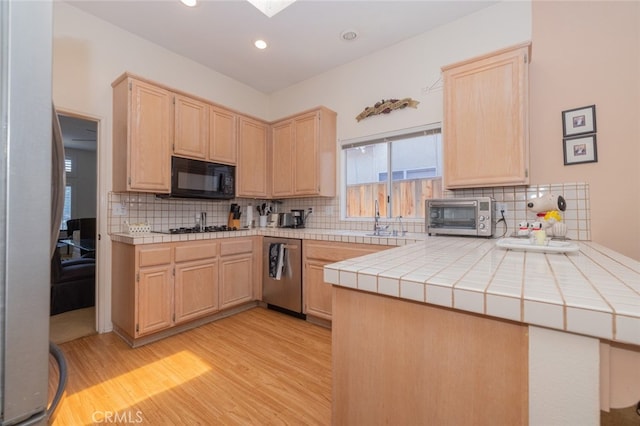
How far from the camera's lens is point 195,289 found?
2.62m

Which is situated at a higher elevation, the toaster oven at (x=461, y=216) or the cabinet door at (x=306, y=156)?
the cabinet door at (x=306, y=156)

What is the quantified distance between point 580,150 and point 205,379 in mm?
3154

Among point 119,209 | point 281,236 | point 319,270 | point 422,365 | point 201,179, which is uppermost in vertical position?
point 201,179

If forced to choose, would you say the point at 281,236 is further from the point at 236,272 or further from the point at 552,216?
the point at 552,216

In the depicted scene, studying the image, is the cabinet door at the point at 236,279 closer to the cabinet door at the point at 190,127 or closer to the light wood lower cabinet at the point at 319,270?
the light wood lower cabinet at the point at 319,270

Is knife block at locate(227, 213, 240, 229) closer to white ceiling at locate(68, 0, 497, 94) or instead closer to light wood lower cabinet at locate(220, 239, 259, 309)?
light wood lower cabinet at locate(220, 239, 259, 309)

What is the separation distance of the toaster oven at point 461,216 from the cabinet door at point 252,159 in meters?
2.21

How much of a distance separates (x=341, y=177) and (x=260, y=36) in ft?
5.86

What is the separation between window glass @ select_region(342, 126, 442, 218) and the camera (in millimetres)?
2812

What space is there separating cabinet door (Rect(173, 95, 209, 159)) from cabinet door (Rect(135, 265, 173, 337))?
124cm

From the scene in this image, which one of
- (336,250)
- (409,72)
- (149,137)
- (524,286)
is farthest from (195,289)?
(409,72)

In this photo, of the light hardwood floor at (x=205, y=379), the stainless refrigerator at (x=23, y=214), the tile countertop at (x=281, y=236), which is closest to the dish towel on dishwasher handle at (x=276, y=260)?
the tile countertop at (x=281, y=236)

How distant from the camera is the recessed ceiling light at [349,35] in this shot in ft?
9.07

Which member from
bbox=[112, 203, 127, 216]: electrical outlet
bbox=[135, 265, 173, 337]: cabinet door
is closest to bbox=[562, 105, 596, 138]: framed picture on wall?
bbox=[135, 265, 173, 337]: cabinet door
